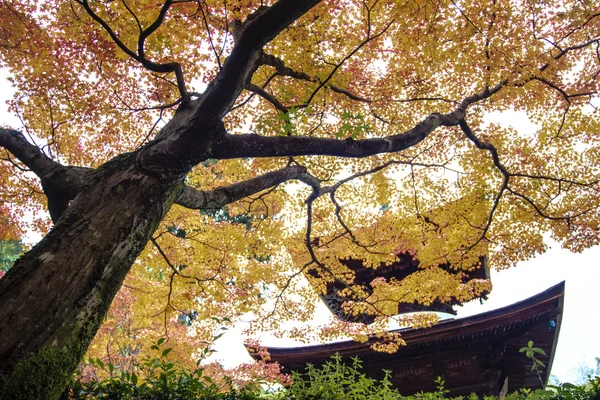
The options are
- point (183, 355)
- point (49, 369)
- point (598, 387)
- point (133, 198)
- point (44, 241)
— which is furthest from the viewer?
point (183, 355)

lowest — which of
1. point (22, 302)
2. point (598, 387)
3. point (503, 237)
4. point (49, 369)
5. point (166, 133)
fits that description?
point (49, 369)

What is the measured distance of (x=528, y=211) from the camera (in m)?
7.35

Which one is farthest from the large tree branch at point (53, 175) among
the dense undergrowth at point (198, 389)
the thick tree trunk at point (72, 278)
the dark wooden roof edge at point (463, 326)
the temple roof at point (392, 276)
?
the temple roof at point (392, 276)

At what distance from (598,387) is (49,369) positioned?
17.3ft

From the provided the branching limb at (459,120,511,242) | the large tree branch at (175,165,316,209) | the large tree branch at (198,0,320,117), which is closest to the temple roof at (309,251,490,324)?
the branching limb at (459,120,511,242)

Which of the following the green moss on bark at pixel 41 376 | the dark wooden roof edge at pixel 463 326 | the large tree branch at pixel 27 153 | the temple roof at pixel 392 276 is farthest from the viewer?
the temple roof at pixel 392 276

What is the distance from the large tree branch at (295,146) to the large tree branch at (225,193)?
49 cm

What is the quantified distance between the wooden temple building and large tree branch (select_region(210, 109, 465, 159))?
464 cm

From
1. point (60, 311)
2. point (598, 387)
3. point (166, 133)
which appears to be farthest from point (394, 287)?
point (60, 311)

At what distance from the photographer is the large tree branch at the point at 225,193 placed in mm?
3812

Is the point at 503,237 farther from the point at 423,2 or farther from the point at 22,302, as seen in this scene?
the point at 22,302

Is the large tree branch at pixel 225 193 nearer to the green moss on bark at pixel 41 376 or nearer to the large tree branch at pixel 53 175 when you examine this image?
the large tree branch at pixel 53 175

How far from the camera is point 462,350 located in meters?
7.91

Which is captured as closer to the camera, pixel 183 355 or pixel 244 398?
pixel 244 398
